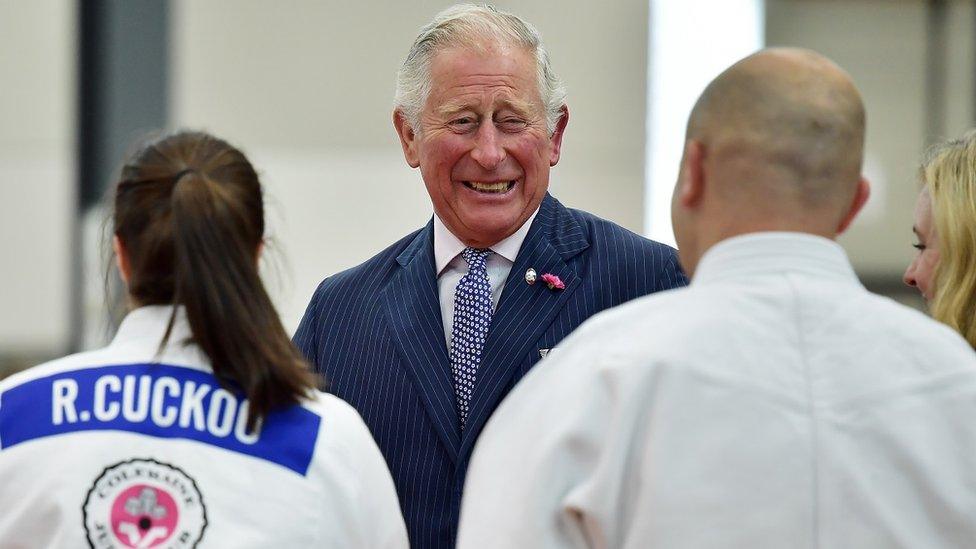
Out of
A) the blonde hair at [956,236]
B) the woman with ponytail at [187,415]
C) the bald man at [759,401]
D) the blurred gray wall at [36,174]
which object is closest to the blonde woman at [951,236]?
the blonde hair at [956,236]

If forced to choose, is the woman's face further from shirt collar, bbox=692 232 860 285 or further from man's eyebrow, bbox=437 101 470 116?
shirt collar, bbox=692 232 860 285

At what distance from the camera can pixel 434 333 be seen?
2711mm

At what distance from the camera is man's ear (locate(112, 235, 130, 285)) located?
1.97 meters

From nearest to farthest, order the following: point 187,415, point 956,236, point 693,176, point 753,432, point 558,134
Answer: point 753,432
point 693,176
point 187,415
point 956,236
point 558,134

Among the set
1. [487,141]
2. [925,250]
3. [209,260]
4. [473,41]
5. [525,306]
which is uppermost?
[473,41]

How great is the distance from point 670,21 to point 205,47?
2.11 metres

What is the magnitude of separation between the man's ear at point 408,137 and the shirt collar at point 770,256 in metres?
1.29


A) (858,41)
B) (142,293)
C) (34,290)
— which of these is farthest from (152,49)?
(142,293)

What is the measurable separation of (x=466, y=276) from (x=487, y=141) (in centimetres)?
27

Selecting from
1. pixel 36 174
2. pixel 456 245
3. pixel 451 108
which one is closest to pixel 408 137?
pixel 451 108

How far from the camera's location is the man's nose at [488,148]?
109 inches

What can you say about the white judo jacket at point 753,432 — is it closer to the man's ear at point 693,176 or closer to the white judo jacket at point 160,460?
the man's ear at point 693,176

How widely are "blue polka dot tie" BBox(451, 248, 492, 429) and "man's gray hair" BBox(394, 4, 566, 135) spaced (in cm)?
36

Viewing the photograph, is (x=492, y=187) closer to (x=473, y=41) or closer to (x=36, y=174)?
(x=473, y=41)
